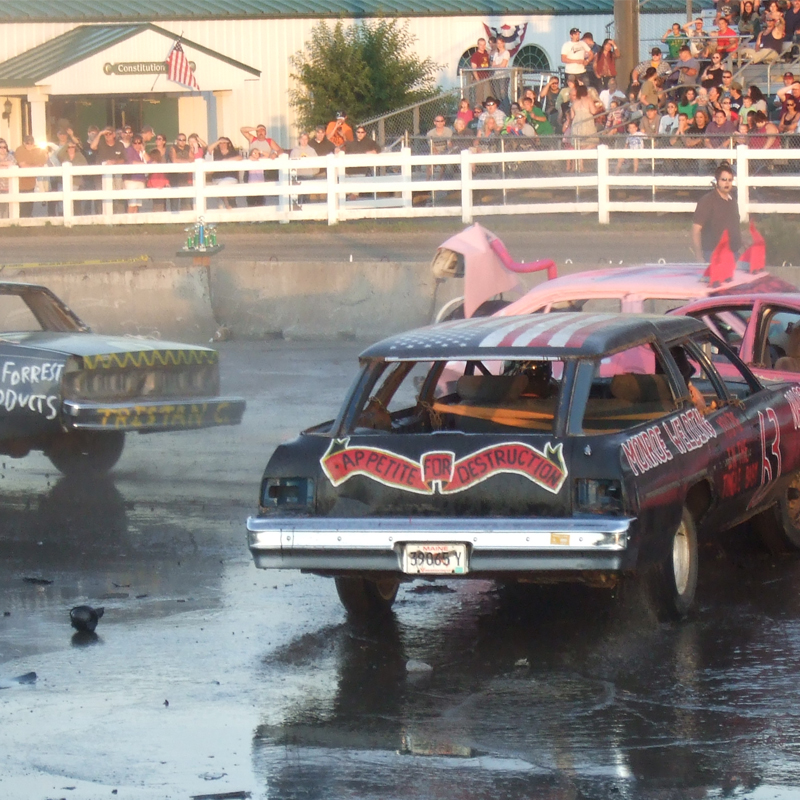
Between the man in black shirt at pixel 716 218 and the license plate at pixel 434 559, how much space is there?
890 centimetres

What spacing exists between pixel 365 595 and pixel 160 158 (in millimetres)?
20270

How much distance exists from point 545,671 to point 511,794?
1375 millimetres

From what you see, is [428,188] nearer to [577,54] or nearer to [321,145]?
[321,145]

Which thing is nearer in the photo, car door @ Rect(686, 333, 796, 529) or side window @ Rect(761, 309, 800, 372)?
car door @ Rect(686, 333, 796, 529)

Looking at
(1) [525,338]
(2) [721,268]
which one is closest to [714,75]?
(2) [721,268]

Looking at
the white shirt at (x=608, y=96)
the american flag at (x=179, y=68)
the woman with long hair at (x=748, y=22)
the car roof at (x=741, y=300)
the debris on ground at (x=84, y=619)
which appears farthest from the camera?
the american flag at (x=179, y=68)

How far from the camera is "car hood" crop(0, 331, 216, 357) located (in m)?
9.60

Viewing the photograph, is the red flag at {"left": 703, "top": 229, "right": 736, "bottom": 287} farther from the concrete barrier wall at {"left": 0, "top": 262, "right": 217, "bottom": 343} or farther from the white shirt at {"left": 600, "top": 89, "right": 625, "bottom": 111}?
the white shirt at {"left": 600, "top": 89, "right": 625, "bottom": 111}

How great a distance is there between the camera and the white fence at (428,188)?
22.5m

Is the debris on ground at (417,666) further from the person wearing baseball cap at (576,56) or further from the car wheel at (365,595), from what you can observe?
the person wearing baseball cap at (576,56)

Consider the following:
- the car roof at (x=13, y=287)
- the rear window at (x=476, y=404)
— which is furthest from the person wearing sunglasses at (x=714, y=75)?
the rear window at (x=476, y=404)

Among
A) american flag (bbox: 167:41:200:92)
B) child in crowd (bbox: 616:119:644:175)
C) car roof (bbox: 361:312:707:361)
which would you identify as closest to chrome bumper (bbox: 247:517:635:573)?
car roof (bbox: 361:312:707:361)

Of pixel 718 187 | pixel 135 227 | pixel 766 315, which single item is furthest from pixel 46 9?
pixel 766 315

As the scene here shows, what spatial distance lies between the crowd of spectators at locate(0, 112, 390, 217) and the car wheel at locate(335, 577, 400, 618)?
62.0 ft
